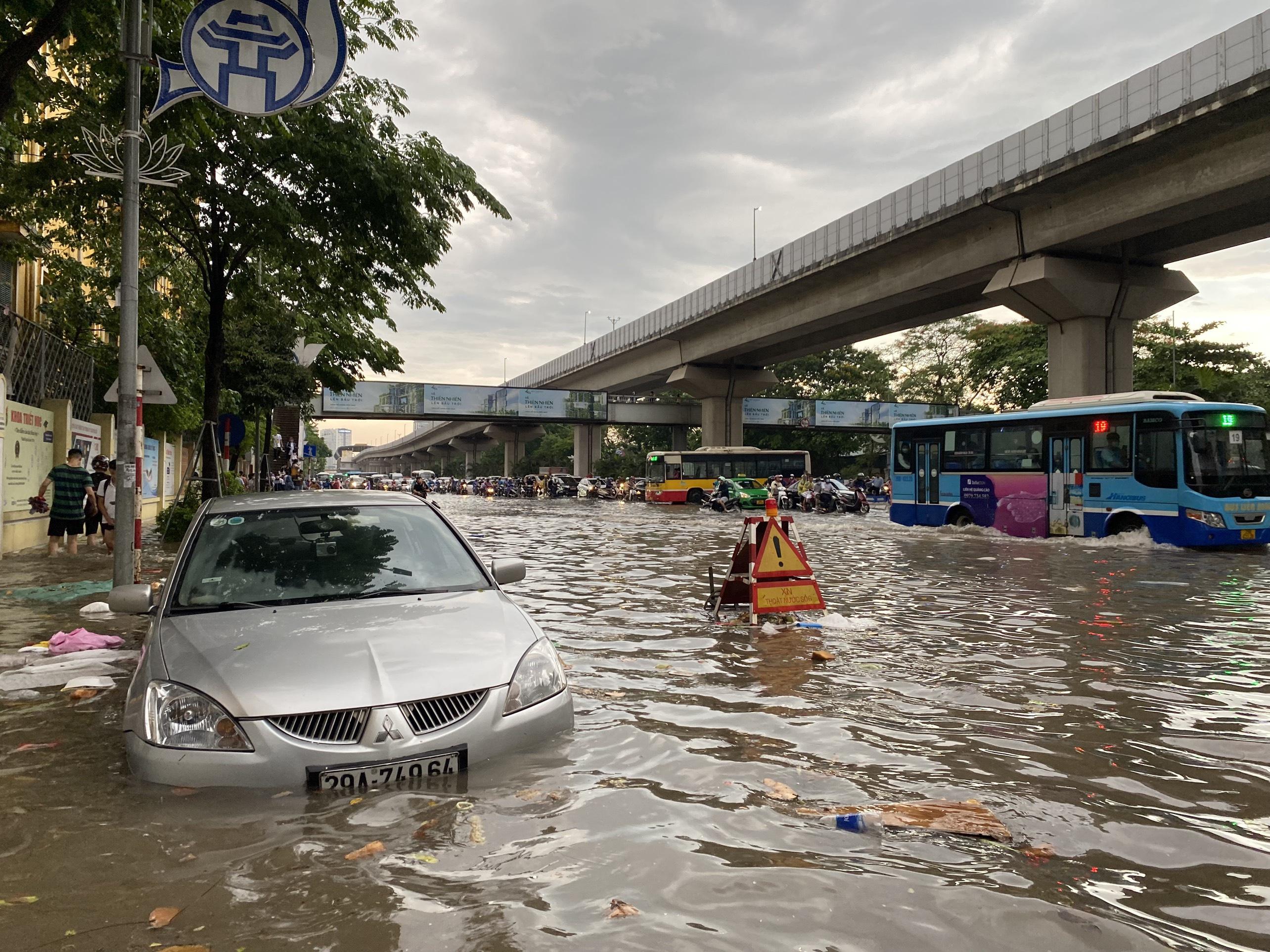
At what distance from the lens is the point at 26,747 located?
4.76 meters

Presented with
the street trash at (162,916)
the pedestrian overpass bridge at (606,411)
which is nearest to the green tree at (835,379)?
the pedestrian overpass bridge at (606,411)

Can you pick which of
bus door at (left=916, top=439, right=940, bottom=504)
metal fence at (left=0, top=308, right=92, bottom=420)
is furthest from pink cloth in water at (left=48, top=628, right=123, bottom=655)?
bus door at (left=916, top=439, right=940, bottom=504)

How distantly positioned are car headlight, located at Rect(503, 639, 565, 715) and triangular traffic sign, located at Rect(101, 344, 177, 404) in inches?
319

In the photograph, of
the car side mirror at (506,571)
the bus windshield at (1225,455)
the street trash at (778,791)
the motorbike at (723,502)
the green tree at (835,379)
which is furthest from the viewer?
the green tree at (835,379)

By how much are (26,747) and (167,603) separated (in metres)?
1.13

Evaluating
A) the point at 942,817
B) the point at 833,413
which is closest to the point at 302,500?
the point at 942,817

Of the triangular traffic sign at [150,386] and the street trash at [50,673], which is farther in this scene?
the triangular traffic sign at [150,386]

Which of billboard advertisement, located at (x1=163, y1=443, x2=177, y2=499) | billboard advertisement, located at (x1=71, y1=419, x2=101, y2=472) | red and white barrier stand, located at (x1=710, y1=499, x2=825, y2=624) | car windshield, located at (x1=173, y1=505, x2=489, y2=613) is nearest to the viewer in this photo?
car windshield, located at (x1=173, y1=505, x2=489, y2=613)

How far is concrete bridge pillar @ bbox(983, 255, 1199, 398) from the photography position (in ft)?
83.6

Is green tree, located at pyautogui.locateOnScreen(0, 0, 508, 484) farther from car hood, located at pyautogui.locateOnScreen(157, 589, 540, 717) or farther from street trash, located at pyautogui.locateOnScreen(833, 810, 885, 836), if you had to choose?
street trash, located at pyautogui.locateOnScreen(833, 810, 885, 836)

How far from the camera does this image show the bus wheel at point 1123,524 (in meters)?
18.0

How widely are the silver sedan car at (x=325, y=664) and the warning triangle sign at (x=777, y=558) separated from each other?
3764mm

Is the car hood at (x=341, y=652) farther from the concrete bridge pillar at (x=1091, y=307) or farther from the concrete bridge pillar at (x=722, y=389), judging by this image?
the concrete bridge pillar at (x=722, y=389)

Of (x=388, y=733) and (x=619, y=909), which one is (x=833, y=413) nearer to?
(x=388, y=733)
